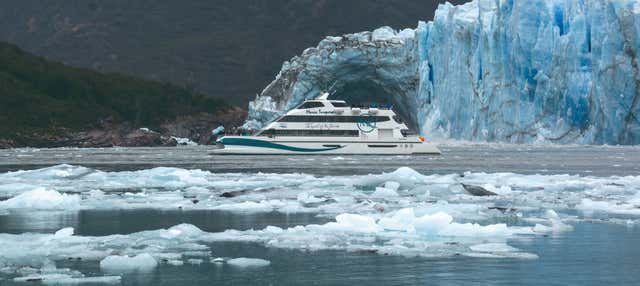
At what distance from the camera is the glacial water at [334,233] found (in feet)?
40.9

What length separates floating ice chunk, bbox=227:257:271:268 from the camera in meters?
13.1

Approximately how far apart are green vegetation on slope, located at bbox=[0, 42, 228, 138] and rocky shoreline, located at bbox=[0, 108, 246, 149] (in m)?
0.97

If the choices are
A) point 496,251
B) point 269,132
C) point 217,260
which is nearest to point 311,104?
point 269,132

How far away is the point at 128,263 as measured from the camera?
13.1 meters

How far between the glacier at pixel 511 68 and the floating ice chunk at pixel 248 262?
46807mm

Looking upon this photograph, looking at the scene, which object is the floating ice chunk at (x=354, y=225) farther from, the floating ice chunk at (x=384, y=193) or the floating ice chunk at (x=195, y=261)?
the floating ice chunk at (x=384, y=193)

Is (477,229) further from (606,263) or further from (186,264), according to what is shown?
(186,264)

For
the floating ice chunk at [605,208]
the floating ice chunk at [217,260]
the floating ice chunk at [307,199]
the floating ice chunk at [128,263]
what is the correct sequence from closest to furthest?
the floating ice chunk at [128,263] < the floating ice chunk at [217,260] < the floating ice chunk at [605,208] < the floating ice chunk at [307,199]

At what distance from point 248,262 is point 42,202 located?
32.4 ft

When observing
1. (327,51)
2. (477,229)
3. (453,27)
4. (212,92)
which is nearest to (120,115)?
(327,51)

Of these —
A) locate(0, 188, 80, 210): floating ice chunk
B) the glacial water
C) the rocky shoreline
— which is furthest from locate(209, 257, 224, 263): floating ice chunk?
the rocky shoreline

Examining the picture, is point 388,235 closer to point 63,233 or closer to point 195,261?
point 195,261

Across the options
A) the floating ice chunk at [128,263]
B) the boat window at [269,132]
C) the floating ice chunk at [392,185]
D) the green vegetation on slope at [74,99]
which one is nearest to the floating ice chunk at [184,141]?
the green vegetation on slope at [74,99]

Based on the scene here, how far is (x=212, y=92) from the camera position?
168875mm
